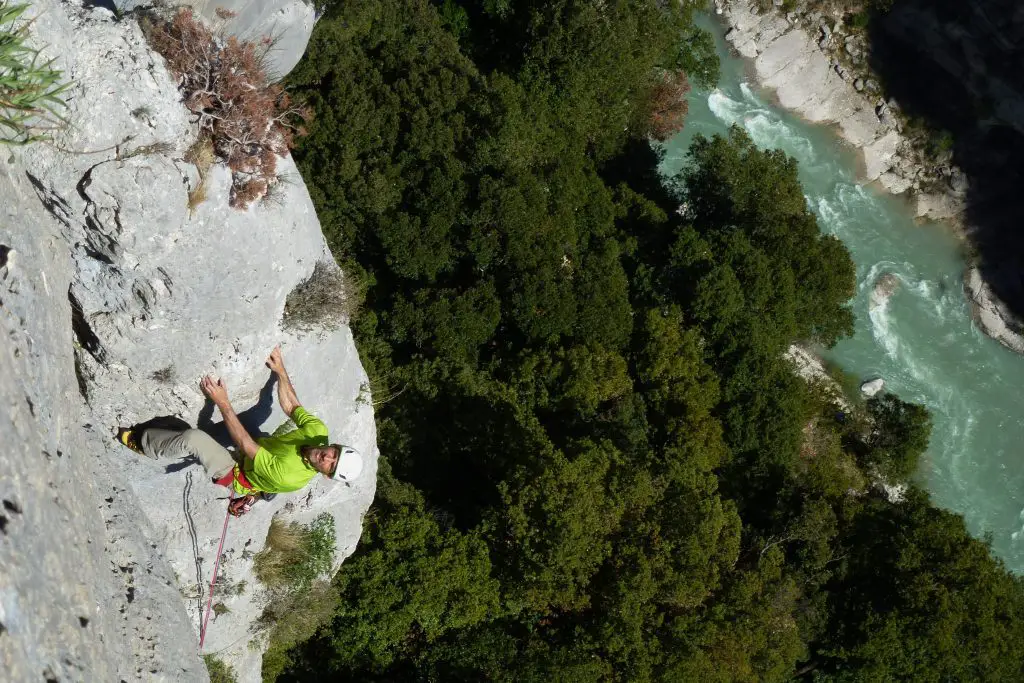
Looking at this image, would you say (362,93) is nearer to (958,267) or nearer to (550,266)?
(550,266)

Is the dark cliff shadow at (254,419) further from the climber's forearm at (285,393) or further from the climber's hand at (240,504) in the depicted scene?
the climber's forearm at (285,393)

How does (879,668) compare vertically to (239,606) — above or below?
above

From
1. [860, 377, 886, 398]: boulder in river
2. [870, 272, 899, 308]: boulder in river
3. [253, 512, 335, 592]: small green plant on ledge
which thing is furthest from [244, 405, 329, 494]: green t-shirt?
[870, 272, 899, 308]: boulder in river

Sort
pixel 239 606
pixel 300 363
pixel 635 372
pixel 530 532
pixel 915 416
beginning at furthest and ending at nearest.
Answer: pixel 915 416 → pixel 635 372 → pixel 530 532 → pixel 239 606 → pixel 300 363

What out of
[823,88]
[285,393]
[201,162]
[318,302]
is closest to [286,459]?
[285,393]

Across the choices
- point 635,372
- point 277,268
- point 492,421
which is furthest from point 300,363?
point 635,372

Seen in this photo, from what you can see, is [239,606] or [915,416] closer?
[239,606]
